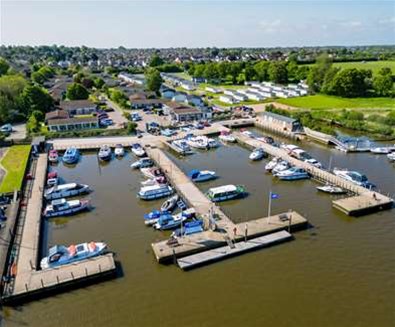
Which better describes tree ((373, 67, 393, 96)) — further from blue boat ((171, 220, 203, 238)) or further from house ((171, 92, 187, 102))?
blue boat ((171, 220, 203, 238))

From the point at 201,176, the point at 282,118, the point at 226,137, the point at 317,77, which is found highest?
the point at 317,77

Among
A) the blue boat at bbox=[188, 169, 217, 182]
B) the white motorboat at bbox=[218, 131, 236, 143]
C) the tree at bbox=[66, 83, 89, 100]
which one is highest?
the tree at bbox=[66, 83, 89, 100]

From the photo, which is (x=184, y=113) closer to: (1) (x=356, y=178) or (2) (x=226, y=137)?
(2) (x=226, y=137)

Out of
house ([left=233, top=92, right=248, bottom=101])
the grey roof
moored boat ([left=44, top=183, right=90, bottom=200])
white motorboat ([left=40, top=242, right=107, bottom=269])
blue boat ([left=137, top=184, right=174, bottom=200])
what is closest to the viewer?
white motorboat ([left=40, top=242, right=107, bottom=269])

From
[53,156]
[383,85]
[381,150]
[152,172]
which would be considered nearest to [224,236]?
[152,172]

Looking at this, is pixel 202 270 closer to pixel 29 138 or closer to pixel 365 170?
pixel 365 170

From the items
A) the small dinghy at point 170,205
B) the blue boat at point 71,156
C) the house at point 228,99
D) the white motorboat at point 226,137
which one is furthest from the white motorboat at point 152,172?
the house at point 228,99

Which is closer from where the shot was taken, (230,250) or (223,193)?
(230,250)

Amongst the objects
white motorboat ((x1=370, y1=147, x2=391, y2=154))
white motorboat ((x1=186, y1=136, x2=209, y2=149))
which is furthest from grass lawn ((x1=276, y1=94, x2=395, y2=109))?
white motorboat ((x1=186, y1=136, x2=209, y2=149))
